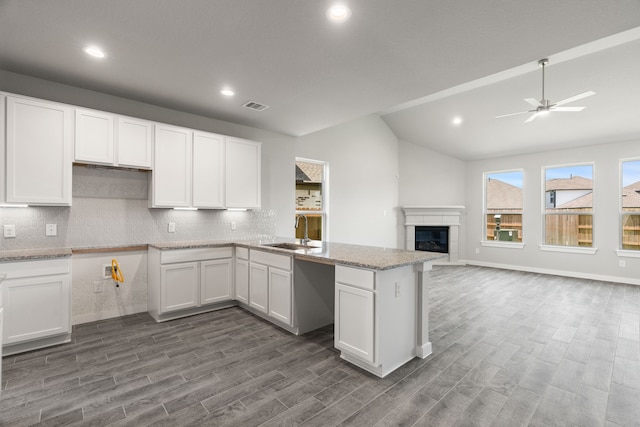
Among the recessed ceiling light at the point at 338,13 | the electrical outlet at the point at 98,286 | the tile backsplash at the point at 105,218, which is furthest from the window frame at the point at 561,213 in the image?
the electrical outlet at the point at 98,286

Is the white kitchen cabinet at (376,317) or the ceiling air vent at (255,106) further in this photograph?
the ceiling air vent at (255,106)

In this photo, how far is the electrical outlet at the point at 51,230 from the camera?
3.18 meters

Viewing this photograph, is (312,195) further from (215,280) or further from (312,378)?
(312,378)

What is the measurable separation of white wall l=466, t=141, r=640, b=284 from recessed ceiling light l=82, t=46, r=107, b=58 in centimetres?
758

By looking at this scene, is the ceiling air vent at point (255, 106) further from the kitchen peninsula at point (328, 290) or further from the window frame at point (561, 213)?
the window frame at point (561, 213)

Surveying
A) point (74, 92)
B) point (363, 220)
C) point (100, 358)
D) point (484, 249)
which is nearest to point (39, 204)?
point (74, 92)

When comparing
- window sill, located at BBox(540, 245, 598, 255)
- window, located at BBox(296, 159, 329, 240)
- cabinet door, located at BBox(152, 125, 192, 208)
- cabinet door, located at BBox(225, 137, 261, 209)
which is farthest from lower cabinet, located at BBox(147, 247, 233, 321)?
window sill, located at BBox(540, 245, 598, 255)

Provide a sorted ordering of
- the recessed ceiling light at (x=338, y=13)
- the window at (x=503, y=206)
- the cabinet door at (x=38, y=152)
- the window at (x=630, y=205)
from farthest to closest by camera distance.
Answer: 1. the window at (x=503, y=206)
2. the window at (x=630, y=205)
3. the cabinet door at (x=38, y=152)
4. the recessed ceiling light at (x=338, y=13)

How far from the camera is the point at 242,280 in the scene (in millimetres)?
3805

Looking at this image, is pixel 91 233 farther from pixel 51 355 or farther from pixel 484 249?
pixel 484 249

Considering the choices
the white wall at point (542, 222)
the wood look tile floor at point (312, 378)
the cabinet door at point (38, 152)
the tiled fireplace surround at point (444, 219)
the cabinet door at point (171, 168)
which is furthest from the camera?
the tiled fireplace surround at point (444, 219)

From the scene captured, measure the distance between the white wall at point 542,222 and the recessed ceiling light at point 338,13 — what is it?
640 centimetres

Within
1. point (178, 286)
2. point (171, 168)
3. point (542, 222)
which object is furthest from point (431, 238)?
point (171, 168)

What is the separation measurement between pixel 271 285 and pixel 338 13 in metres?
2.56
